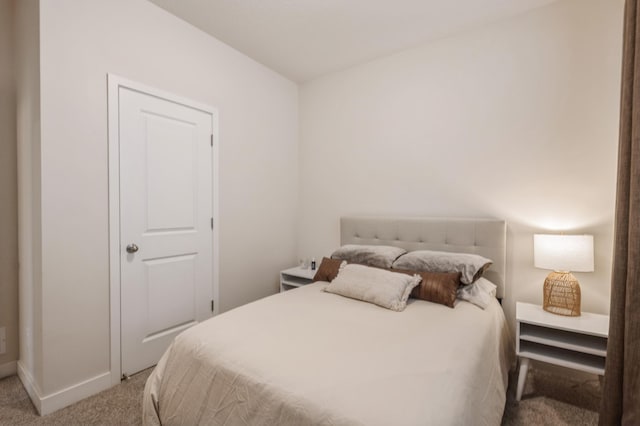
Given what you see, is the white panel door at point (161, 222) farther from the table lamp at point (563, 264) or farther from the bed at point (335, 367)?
the table lamp at point (563, 264)

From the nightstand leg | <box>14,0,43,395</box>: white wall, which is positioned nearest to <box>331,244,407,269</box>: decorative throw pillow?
the nightstand leg

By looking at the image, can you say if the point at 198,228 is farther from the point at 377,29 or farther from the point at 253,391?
the point at 377,29

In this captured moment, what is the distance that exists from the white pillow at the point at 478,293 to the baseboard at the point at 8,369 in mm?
3259

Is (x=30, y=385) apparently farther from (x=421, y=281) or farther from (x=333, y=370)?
(x=421, y=281)

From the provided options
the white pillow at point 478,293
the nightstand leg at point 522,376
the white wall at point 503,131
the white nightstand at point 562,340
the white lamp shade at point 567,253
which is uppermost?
the white wall at point 503,131

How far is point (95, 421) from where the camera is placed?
175 centimetres

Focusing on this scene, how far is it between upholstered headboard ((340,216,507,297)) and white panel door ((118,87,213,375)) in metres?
1.44

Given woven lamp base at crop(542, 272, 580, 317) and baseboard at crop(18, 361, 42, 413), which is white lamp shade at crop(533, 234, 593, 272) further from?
baseboard at crop(18, 361, 42, 413)

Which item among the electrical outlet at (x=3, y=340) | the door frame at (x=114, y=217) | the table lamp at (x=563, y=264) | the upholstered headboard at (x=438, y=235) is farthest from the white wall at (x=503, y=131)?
the electrical outlet at (x=3, y=340)

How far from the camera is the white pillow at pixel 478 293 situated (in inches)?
80.7

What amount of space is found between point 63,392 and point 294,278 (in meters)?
1.95

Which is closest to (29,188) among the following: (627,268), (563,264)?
(627,268)

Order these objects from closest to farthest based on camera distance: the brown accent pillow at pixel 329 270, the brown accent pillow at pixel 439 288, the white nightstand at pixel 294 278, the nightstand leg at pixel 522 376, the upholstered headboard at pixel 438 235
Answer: the nightstand leg at pixel 522 376
the brown accent pillow at pixel 439 288
the upholstered headboard at pixel 438 235
the brown accent pillow at pixel 329 270
the white nightstand at pixel 294 278

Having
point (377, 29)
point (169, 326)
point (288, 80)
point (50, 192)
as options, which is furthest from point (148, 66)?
point (169, 326)
